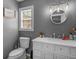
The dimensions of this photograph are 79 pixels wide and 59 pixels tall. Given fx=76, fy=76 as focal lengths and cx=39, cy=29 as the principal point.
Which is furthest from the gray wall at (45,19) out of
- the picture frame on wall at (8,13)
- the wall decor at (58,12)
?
the picture frame on wall at (8,13)

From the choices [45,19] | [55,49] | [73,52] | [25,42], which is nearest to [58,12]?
[45,19]

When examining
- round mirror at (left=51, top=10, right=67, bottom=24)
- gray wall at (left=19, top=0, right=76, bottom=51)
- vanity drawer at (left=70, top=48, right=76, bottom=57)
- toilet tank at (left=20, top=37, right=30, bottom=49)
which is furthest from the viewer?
toilet tank at (left=20, top=37, right=30, bottom=49)

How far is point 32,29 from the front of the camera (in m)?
Result: 2.86

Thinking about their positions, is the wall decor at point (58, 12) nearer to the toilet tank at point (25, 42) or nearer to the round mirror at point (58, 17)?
the round mirror at point (58, 17)

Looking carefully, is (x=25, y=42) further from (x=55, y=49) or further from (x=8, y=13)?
(x=55, y=49)

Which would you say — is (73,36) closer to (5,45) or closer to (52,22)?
(52,22)

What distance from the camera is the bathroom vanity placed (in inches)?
65.9

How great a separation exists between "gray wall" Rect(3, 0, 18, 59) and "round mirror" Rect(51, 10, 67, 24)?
155cm

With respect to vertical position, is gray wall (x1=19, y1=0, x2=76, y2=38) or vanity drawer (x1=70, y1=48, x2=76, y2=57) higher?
gray wall (x1=19, y1=0, x2=76, y2=38)

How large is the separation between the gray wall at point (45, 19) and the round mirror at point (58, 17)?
11 cm

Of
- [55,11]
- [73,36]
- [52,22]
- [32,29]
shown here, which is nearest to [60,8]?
[55,11]

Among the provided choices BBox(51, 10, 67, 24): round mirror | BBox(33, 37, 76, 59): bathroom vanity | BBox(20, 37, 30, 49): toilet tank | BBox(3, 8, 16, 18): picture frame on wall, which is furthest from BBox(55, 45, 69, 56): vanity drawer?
BBox(3, 8, 16, 18): picture frame on wall

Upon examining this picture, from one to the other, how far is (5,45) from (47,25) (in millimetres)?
1601

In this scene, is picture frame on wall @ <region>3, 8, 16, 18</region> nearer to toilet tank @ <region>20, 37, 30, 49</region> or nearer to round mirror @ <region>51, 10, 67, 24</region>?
toilet tank @ <region>20, 37, 30, 49</region>
